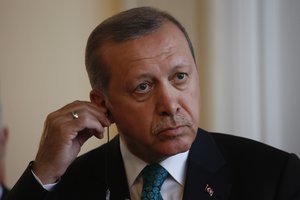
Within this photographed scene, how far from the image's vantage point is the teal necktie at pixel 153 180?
1.28 meters

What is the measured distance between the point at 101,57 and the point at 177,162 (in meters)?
0.43

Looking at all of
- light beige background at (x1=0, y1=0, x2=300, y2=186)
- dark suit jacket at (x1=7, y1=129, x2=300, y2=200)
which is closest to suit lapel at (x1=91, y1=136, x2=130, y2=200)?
dark suit jacket at (x1=7, y1=129, x2=300, y2=200)

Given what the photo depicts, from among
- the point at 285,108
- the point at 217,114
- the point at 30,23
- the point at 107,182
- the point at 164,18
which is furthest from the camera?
the point at 30,23

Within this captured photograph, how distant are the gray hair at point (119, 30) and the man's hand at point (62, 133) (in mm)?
99

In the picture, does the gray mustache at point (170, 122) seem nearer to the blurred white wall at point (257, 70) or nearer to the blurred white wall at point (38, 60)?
the blurred white wall at point (257, 70)

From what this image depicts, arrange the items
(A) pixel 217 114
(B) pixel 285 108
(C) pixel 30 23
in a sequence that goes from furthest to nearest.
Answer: (C) pixel 30 23 → (A) pixel 217 114 → (B) pixel 285 108

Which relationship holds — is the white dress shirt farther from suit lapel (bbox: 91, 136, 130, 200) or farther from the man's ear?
the man's ear

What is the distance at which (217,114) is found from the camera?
181 centimetres

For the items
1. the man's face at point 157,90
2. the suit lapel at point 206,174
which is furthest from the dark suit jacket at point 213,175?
the man's face at point 157,90

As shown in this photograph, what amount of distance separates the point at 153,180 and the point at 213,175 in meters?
0.20

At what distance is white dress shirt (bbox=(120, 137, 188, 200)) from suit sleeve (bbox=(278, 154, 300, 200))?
316 mm

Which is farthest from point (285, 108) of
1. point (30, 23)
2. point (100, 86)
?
point (30, 23)

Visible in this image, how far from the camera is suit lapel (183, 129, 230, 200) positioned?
4.24 feet

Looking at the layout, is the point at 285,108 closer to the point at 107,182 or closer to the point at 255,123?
the point at 255,123
